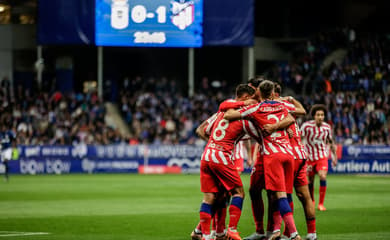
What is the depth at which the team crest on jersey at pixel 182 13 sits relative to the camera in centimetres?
3797

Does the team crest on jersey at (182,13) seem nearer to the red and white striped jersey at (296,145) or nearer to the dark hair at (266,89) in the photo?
the red and white striped jersey at (296,145)

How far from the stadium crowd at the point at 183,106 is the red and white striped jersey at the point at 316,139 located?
19125 mm

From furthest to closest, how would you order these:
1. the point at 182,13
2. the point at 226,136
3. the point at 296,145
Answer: the point at 182,13 → the point at 296,145 → the point at 226,136

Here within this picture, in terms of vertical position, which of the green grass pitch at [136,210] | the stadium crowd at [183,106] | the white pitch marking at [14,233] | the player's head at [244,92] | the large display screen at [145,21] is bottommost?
the green grass pitch at [136,210]

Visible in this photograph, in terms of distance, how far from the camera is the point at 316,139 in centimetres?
1881

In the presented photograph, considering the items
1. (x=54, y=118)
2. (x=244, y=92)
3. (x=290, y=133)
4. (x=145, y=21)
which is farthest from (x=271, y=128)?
(x=54, y=118)

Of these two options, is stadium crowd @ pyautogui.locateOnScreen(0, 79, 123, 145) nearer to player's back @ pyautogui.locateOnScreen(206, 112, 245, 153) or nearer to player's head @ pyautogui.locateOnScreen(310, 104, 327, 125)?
player's head @ pyautogui.locateOnScreen(310, 104, 327, 125)

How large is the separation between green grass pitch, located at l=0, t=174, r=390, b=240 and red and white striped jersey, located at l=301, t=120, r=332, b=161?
4.30ft

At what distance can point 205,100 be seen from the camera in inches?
1720

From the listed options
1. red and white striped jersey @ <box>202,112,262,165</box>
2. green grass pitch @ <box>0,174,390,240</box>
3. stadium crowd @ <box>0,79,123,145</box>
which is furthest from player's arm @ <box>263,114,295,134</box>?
stadium crowd @ <box>0,79,123,145</box>

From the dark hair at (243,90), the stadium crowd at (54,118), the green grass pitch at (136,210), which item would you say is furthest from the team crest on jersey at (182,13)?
the dark hair at (243,90)

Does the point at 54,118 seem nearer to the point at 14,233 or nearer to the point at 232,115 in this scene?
the point at 14,233

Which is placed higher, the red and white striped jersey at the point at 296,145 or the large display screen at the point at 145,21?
the large display screen at the point at 145,21

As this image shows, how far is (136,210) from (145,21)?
801 inches
